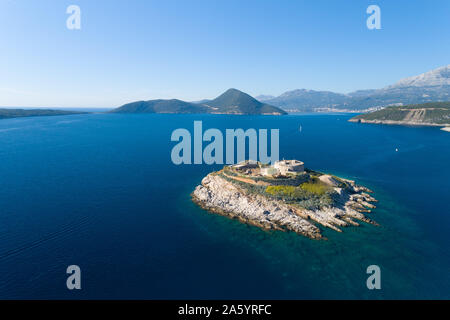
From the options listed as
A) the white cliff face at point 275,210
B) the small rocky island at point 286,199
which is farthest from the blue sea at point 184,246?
the small rocky island at point 286,199

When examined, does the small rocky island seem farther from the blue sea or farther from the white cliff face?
the blue sea

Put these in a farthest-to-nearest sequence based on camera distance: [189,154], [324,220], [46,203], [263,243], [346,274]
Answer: [189,154] → [46,203] → [324,220] → [263,243] → [346,274]

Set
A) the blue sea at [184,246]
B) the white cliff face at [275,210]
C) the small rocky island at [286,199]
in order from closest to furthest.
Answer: the blue sea at [184,246] < the white cliff face at [275,210] < the small rocky island at [286,199]

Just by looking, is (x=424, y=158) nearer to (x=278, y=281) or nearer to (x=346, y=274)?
(x=346, y=274)

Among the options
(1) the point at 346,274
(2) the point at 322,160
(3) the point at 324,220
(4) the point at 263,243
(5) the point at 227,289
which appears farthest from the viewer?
(2) the point at 322,160

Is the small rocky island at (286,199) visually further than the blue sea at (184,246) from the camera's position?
Yes

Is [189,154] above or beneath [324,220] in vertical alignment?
above

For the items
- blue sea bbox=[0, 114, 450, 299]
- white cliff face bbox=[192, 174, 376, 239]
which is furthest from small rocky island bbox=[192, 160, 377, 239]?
blue sea bbox=[0, 114, 450, 299]

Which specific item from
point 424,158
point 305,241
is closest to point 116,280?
point 305,241

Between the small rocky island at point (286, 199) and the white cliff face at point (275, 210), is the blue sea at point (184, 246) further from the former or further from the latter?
the small rocky island at point (286, 199)

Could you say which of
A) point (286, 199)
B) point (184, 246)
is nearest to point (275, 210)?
point (286, 199)
